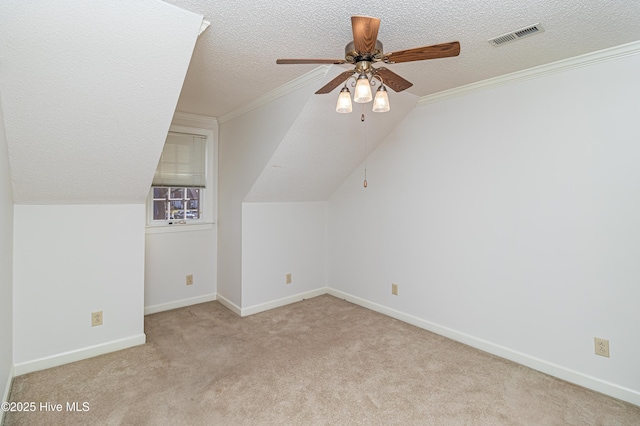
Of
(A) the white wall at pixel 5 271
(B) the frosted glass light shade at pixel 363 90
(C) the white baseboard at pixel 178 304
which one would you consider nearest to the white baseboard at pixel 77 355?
(A) the white wall at pixel 5 271

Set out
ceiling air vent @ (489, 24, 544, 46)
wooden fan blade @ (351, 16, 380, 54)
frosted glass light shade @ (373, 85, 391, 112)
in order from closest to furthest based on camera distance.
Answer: wooden fan blade @ (351, 16, 380, 54) < frosted glass light shade @ (373, 85, 391, 112) < ceiling air vent @ (489, 24, 544, 46)

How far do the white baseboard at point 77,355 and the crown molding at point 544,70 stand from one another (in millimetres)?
3468

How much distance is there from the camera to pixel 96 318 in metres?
2.64

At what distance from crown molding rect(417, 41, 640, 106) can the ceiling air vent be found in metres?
0.58

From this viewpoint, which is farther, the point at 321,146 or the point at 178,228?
the point at 178,228

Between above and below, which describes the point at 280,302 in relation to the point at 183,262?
below

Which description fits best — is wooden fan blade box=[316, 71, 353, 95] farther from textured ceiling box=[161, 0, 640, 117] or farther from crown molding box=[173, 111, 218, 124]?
crown molding box=[173, 111, 218, 124]

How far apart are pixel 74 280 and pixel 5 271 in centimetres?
51

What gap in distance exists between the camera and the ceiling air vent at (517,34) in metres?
1.88

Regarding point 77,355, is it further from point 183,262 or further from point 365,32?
point 365,32

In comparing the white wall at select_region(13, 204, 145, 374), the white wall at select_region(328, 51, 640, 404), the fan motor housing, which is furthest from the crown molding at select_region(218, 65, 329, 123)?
the white wall at select_region(13, 204, 145, 374)

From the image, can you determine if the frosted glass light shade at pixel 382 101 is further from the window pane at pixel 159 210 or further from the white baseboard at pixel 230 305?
the window pane at pixel 159 210

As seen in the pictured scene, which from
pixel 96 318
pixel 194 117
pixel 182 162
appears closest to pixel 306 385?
pixel 96 318

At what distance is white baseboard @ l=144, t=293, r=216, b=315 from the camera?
3547 mm
